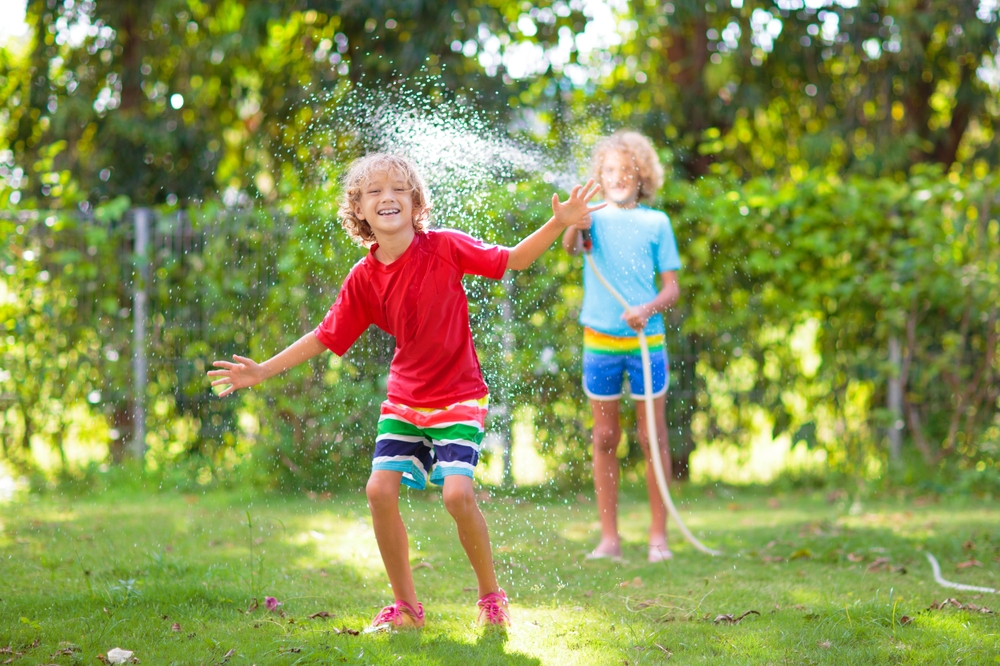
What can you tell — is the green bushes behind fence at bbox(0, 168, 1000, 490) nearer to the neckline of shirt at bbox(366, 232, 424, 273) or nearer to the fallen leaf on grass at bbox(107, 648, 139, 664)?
the neckline of shirt at bbox(366, 232, 424, 273)

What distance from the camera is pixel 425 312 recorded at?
3.15 metres

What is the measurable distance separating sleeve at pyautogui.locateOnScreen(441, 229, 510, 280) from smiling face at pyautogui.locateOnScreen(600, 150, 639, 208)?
129cm

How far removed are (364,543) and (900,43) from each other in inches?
255

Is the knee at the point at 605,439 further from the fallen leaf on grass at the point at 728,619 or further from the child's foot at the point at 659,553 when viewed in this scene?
the fallen leaf on grass at the point at 728,619

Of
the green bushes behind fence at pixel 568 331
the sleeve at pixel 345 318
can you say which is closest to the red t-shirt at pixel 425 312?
the sleeve at pixel 345 318

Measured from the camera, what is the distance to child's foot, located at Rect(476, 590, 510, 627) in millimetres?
3047

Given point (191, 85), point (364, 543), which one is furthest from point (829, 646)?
point (191, 85)

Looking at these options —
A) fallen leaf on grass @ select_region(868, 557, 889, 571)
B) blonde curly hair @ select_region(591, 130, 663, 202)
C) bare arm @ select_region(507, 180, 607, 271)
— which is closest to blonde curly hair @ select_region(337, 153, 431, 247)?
bare arm @ select_region(507, 180, 607, 271)

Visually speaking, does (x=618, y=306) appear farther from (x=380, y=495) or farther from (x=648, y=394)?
(x=380, y=495)

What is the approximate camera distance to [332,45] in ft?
26.2

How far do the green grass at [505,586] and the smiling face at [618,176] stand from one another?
1672mm

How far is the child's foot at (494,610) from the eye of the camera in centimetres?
305

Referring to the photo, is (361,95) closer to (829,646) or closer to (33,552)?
(33,552)

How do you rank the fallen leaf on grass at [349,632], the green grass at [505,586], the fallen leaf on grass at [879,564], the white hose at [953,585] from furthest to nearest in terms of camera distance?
the fallen leaf on grass at [879,564]
the white hose at [953,585]
the fallen leaf on grass at [349,632]
the green grass at [505,586]
